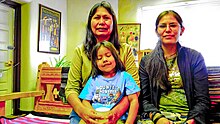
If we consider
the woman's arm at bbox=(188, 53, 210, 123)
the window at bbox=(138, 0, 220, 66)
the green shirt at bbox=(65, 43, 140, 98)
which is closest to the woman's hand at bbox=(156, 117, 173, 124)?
the woman's arm at bbox=(188, 53, 210, 123)

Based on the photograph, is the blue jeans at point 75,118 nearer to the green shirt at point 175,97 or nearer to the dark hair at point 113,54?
the dark hair at point 113,54

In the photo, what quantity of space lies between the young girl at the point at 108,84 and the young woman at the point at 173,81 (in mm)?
148

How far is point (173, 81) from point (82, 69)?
52 centimetres

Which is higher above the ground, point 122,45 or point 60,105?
point 122,45

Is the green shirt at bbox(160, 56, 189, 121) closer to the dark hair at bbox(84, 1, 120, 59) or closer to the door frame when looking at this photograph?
the dark hair at bbox(84, 1, 120, 59)

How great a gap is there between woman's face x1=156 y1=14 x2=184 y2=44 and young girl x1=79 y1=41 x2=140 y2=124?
0.30 m

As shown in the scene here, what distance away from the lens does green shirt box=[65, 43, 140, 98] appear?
4.36 feet

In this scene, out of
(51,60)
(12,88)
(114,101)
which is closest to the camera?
(114,101)

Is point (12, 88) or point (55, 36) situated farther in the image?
point (55, 36)

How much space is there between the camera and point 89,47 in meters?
1.38

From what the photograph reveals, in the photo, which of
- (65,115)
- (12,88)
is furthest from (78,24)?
(65,115)

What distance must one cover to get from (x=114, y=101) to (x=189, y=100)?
41cm

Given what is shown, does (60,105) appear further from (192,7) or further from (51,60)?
(192,7)

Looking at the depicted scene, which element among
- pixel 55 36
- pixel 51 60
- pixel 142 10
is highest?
pixel 142 10
